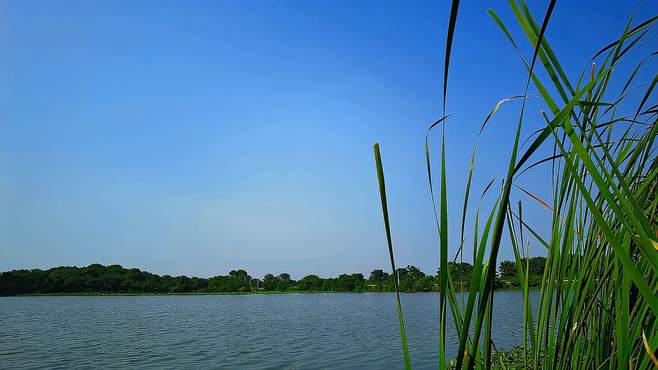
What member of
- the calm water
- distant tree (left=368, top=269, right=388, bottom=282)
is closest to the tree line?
distant tree (left=368, top=269, right=388, bottom=282)

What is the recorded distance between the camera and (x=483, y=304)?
620mm

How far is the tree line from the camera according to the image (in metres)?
101

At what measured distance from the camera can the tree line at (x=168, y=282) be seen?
333ft

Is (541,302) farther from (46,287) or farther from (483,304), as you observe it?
(46,287)

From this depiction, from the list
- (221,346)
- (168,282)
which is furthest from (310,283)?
(221,346)

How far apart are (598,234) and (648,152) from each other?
0.25 metres

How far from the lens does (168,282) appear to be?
117438 millimetres

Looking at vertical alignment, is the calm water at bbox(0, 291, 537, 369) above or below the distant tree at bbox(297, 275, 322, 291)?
below

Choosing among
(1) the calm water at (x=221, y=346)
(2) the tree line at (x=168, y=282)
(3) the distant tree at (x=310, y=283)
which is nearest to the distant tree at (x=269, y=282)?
(2) the tree line at (x=168, y=282)

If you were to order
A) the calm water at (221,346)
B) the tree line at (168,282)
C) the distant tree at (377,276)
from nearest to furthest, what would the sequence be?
the calm water at (221,346)
the tree line at (168,282)
the distant tree at (377,276)

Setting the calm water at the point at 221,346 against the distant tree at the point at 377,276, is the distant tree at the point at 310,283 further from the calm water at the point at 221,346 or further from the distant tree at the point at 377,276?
the calm water at the point at 221,346

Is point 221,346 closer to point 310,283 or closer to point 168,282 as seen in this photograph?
point 168,282

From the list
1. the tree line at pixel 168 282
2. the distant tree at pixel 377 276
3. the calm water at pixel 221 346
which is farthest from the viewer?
the distant tree at pixel 377 276

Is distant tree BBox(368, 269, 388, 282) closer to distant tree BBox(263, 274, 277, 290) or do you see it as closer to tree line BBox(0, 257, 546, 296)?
tree line BBox(0, 257, 546, 296)
